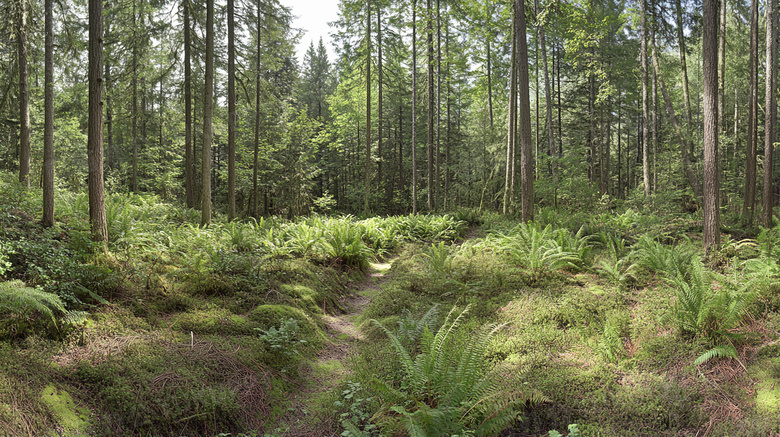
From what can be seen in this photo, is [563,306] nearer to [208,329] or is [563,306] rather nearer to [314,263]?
[208,329]

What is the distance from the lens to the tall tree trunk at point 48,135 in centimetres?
661

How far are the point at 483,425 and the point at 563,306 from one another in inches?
109

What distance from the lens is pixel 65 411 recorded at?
101 inches

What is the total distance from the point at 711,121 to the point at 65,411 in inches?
374

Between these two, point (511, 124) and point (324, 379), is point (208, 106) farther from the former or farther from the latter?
point (511, 124)

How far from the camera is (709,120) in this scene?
6.54 m

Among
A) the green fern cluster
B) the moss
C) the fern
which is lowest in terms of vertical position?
the green fern cluster

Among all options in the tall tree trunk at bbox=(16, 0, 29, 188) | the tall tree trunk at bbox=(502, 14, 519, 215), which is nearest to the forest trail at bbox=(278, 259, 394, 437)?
the tall tree trunk at bbox=(16, 0, 29, 188)

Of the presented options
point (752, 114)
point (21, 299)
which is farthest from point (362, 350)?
point (752, 114)

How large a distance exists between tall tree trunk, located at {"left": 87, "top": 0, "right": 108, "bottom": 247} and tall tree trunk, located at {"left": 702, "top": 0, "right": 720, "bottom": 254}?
393 inches

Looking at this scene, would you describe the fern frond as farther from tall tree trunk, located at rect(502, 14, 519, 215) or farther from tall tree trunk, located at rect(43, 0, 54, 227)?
→ tall tree trunk, located at rect(502, 14, 519, 215)

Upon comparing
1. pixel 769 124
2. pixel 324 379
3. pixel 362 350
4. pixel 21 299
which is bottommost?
pixel 324 379

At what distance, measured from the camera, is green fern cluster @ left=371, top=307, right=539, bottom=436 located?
286 centimetres

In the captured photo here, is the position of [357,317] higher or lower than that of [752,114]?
lower
